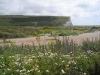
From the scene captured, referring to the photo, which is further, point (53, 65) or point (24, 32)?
point (24, 32)

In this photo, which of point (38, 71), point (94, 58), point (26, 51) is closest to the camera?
point (38, 71)

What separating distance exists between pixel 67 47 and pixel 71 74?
9.43 ft

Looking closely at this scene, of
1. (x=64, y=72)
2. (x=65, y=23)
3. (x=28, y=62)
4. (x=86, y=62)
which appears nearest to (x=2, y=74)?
(x=28, y=62)

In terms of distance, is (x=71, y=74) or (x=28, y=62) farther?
(x=28, y=62)

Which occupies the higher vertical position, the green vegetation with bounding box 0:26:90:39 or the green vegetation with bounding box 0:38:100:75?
the green vegetation with bounding box 0:38:100:75

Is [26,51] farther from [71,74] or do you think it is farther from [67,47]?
[71,74]

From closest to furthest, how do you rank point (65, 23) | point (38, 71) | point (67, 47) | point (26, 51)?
point (38, 71) → point (67, 47) → point (26, 51) → point (65, 23)

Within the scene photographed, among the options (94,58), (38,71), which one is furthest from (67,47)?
(38,71)

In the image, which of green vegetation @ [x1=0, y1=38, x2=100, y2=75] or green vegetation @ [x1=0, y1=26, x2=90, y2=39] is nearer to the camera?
green vegetation @ [x1=0, y1=38, x2=100, y2=75]

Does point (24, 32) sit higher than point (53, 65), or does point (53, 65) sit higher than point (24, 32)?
point (53, 65)

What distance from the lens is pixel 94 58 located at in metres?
8.70

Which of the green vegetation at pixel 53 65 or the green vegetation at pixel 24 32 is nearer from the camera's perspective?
the green vegetation at pixel 53 65

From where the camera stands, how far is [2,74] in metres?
7.14

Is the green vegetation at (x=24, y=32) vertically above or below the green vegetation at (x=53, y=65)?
below
